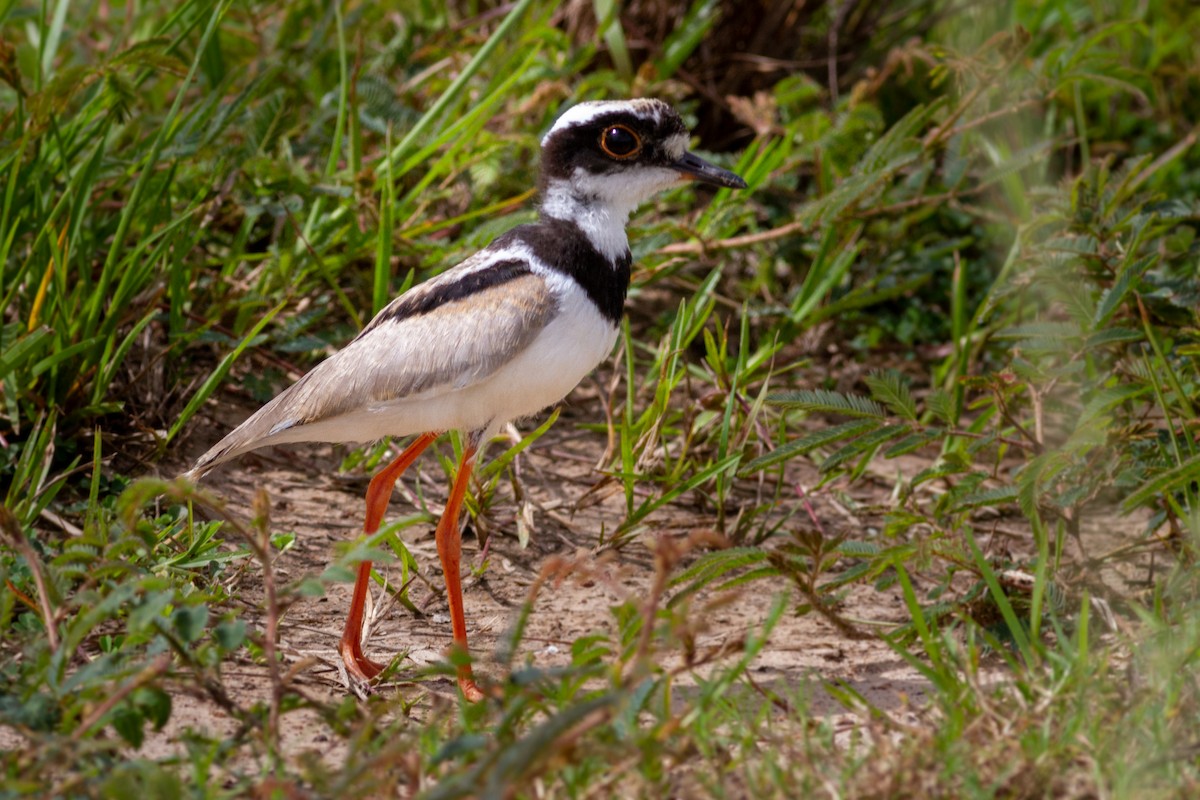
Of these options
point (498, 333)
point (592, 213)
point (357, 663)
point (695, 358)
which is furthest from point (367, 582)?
point (695, 358)

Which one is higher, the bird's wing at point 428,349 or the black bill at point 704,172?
the black bill at point 704,172

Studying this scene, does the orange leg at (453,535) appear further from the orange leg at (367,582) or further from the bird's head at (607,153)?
the bird's head at (607,153)

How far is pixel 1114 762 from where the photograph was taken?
2.40m

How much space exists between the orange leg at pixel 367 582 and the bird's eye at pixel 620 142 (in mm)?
920

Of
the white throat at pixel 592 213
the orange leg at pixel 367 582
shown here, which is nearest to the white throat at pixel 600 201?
the white throat at pixel 592 213

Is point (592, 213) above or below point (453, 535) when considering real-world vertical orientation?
above

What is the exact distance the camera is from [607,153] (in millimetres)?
3545

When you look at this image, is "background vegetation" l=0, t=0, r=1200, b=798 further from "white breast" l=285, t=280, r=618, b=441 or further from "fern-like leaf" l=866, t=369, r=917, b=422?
"white breast" l=285, t=280, r=618, b=441

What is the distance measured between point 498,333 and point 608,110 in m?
0.72

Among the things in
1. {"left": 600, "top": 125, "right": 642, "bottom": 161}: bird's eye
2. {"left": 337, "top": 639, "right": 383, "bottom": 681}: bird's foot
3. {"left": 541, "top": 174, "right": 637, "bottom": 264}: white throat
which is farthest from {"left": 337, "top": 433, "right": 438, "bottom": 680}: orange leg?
{"left": 600, "top": 125, "right": 642, "bottom": 161}: bird's eye

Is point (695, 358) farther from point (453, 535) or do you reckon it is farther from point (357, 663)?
point (357, 663)

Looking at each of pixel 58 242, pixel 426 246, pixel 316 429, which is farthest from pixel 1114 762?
pixel 58 242

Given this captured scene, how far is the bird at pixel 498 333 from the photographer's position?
10.8ft

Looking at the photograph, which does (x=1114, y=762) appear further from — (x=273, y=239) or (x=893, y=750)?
(x=273, y=239)
